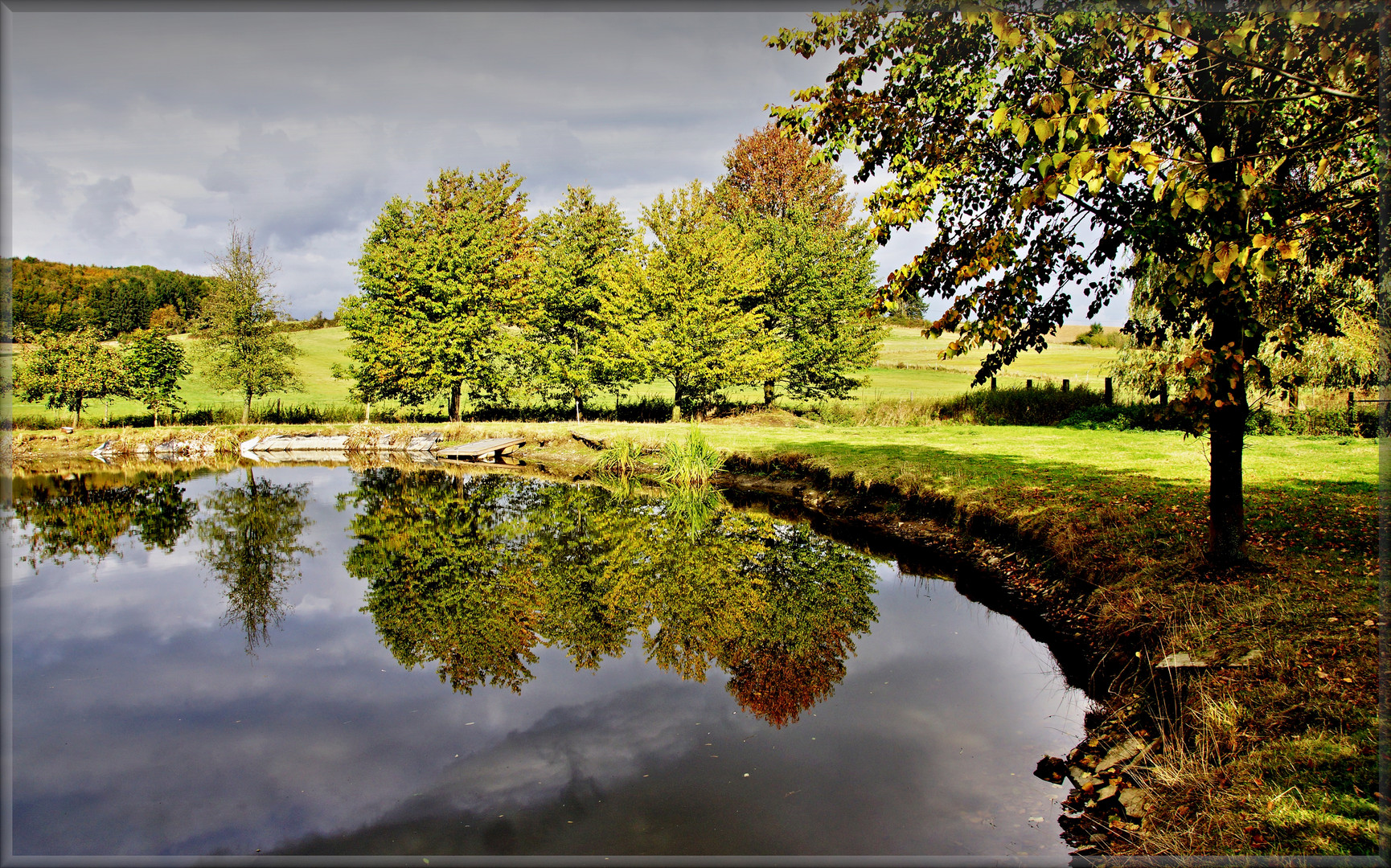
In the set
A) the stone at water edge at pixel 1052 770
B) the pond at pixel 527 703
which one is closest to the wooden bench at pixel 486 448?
the pond at pixel 527 703

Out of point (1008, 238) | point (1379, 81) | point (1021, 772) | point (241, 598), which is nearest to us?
point (1379, 81)

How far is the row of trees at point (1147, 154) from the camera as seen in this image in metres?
4.25

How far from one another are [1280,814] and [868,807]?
2389mm

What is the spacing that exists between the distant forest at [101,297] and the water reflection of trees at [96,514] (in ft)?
50.2

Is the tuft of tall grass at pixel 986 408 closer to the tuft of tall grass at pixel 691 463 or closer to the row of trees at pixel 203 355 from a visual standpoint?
the tuft of tall grass at pixel 691 463

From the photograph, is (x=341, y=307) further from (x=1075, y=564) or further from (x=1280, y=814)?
(x=1280, y=814)

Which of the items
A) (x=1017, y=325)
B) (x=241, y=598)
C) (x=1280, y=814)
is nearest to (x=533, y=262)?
(x=241, y=598)

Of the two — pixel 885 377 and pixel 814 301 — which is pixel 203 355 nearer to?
pixel 814 301

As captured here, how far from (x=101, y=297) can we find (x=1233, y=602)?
76371 millimetres

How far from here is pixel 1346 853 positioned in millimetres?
3447

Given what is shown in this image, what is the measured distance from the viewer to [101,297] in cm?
5912

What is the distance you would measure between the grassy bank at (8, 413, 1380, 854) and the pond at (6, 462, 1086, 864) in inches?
38.9

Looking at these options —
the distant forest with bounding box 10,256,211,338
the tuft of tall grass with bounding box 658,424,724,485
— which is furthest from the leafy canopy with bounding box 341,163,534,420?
the tuft of tall grass with bounding box 658,424,724,485

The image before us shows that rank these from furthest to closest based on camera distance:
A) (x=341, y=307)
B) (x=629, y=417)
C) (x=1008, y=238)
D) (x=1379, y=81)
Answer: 1. (x=629, y=417)
2. (x=341, y=307)
3. (x=1008, y=238)
4. (x=1379, y=81)
